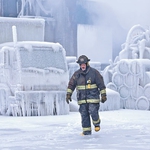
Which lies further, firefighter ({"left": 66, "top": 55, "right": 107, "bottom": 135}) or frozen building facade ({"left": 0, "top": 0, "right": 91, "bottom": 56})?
frozen building facade ({"left": 0, "top": 0, "right": 91, "bottom": 56})

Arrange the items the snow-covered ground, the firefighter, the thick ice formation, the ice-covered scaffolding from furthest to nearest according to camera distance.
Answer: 1. the ice-covered scaffolding
2. the thick ice formation
3. the firefighter
4. the snow-covered ground

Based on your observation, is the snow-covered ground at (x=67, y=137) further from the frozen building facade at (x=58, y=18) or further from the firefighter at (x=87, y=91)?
the frozen building facade at (x=58, y=18)

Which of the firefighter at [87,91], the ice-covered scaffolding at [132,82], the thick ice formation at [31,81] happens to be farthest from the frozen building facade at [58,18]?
the firefighter at [87,91]

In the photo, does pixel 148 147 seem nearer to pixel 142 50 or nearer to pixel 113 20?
pixel 142 50

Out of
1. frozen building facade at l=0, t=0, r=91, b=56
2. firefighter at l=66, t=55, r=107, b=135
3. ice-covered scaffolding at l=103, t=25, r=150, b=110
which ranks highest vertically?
frozen building facade at l=0, t=0, r=91, b=56

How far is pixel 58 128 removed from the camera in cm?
956

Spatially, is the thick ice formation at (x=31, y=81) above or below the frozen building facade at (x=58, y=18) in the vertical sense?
below

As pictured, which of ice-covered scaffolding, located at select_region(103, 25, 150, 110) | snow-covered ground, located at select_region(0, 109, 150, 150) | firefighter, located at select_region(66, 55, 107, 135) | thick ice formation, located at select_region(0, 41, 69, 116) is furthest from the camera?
ice-covered scaffolding, located at select_region(103, 25, 150, 110)

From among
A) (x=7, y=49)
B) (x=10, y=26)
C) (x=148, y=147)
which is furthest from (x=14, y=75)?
(x=148, y=147)

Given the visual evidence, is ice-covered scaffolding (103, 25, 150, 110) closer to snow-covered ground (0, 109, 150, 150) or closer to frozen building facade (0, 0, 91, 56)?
snow-covered ground (0, 109, 150, 150)

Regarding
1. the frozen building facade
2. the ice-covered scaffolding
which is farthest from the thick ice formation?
the frozen building facade

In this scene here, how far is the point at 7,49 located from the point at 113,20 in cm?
2465

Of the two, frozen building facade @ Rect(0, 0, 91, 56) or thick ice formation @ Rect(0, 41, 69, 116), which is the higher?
frozen building facade @ Rect(0, 0, 91, 56)

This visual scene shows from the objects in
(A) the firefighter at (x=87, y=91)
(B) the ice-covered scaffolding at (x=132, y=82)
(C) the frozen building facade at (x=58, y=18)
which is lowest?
(B) the ice-covered scaffolding at (x=132, y=82)
